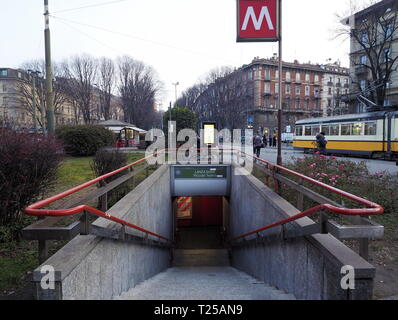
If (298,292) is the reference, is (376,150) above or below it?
above

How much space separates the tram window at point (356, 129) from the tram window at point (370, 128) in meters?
0.50

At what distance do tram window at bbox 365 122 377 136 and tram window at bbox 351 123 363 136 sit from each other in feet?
1.64

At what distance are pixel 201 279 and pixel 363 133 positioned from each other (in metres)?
17.3

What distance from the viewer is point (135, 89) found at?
49.3 m

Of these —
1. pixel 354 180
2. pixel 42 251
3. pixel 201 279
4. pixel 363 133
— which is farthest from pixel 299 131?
pixel 42 251

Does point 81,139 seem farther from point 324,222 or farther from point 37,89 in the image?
point 37,89

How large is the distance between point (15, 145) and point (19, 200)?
94 cm

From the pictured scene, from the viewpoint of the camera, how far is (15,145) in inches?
187

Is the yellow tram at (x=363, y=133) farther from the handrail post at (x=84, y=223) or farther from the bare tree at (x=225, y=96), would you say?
the bare tree at (x=225, y=96)

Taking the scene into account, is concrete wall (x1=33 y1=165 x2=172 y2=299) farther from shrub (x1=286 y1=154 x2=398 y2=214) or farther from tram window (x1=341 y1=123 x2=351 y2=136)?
tram window (x1=341 y1=123 x2=351 y2=136)

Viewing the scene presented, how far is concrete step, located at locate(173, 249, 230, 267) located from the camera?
515 inches

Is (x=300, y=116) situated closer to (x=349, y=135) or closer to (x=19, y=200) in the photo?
(x=349, y=135)
